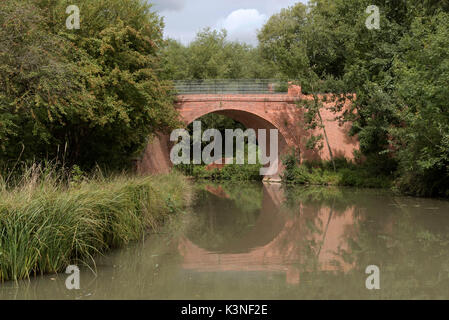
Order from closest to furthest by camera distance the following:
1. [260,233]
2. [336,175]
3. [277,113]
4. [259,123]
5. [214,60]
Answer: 1. [260,233]
2. [336,175]
3. [277,113]
4. [259,123]
5. [214,60]

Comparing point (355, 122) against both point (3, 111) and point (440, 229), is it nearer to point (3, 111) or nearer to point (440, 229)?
point (440, 229)

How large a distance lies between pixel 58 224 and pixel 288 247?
366 centimetres

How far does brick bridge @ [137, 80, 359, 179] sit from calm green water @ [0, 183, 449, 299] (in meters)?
11.1

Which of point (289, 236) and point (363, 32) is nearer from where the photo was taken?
point (289, 236)

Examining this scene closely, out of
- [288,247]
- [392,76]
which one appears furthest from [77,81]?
[392,76]

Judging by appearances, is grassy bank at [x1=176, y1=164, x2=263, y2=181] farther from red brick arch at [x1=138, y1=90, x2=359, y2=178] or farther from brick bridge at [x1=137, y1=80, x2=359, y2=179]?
red brick arch at [x1=138, y1=90, x2=359, y2=178]

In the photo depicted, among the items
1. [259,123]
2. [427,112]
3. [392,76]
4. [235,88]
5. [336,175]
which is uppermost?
[235,88]

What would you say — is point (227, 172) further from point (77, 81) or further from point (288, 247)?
point (288, 247)

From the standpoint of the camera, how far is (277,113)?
79.4 feet

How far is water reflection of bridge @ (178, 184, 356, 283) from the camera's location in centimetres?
665

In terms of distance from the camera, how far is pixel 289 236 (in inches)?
360
